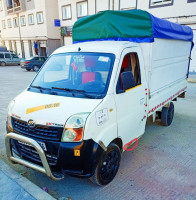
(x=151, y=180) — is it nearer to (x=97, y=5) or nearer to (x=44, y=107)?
(x=44, y=107)

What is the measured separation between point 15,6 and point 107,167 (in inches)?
1345

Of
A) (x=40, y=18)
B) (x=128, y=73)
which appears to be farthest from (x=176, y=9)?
(x=40, y=18)

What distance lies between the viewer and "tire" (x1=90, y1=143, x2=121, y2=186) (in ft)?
9.13

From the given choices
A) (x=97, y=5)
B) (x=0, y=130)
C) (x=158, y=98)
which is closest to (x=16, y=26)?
(x=97, y=5)

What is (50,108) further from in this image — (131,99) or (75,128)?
(131,99)

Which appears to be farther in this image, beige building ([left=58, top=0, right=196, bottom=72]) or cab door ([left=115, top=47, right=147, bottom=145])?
beige building ([left=58, top=0, right=196, bottom=72])

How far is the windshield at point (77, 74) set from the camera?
114 inches

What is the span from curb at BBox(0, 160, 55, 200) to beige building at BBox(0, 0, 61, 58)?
23346 mm

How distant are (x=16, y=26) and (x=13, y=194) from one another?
33523mm

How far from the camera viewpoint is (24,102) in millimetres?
2895

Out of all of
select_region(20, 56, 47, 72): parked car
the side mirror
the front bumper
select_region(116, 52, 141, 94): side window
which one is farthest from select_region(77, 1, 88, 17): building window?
the front bumper

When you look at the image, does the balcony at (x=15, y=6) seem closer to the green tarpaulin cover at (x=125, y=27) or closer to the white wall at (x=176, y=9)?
the white wall at (x=176, y=9)

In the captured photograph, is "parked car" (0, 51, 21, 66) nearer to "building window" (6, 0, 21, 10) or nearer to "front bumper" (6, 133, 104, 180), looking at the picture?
"building window" (6, 0, 21, 10)

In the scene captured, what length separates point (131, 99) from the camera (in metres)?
3.20
